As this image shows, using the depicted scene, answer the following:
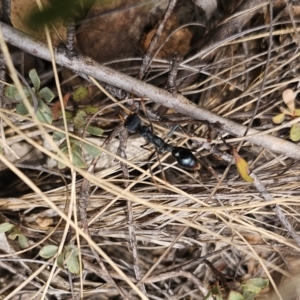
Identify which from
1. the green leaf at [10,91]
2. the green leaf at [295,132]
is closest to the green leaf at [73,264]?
the green leaf at [10,91]

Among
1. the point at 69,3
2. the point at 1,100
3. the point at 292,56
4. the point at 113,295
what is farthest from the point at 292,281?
the point at 69,3

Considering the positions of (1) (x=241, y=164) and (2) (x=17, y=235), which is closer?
(1) (x=241, y=164)

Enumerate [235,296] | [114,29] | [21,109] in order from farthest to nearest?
[114,29] < [235,296] < [21,109]

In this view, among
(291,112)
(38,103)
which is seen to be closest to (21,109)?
(38,103)

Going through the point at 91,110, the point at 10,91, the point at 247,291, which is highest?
the point at 10,91

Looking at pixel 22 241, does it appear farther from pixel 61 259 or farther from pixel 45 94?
pixel 45 94

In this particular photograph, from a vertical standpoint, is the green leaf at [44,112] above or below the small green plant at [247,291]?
above

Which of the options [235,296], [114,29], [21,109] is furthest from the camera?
[114,29]

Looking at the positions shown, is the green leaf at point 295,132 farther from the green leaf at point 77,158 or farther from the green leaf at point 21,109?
the green leaf at point 21,109
